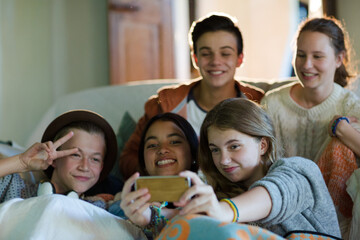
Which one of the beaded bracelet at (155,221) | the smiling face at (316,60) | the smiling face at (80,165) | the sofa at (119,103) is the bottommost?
the beaded bracelet at (155,221)

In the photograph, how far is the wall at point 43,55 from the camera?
301 centimetres

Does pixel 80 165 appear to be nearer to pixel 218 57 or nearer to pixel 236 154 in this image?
pixel 236 154

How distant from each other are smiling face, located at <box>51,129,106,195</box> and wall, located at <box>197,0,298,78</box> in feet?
8.29

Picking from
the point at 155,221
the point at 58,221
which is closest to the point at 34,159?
the point at 58,221

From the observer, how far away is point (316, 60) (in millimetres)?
1483

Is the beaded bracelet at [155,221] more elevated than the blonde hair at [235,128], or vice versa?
the blonde hair at [235,128]

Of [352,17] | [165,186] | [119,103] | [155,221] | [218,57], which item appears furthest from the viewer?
[352,17]

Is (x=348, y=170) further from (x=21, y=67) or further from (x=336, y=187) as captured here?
(x=21, y=67)

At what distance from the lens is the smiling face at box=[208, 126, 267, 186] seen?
3.70 feet

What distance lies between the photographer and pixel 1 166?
1.26 meters

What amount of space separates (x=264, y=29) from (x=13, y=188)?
3146 mm

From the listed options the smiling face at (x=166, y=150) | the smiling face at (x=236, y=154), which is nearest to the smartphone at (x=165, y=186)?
the smiling face at (x=236, y=154)

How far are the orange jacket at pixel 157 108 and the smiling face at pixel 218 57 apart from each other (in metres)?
0.09

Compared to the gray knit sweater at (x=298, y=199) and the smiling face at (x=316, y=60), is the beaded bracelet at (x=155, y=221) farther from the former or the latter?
the smiling face at (x=316, y=60)
